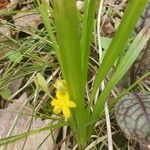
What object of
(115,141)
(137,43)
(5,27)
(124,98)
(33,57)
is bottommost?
(115,141)

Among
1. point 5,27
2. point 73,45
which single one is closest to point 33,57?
point 5,27

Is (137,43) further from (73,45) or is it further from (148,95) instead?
(73,45)

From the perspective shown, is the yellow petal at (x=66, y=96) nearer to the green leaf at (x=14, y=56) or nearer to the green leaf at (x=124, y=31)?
the green leaf at (x=124, y=31)

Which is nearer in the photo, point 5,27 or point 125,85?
point 125,85

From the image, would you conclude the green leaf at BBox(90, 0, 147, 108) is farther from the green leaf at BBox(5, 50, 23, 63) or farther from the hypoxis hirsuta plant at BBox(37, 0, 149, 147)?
the green leaf at BBox(5, 50, 23, 63)

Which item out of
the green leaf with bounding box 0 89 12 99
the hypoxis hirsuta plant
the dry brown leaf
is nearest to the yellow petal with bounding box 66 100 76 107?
the hypoxis hirsuta plant

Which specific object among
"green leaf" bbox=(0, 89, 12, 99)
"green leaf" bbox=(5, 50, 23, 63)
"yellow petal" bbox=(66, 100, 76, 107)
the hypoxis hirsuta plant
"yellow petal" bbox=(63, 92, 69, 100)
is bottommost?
"yellow petal" bbox=(66, 100, 76, 107)

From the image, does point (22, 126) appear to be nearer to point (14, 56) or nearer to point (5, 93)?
point (5, 93)
